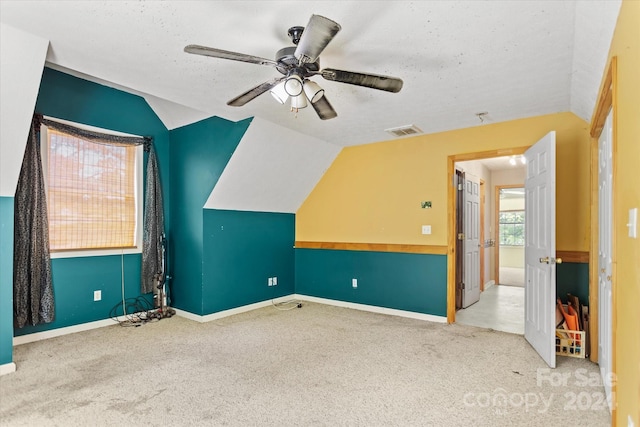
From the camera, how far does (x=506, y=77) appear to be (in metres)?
2.72

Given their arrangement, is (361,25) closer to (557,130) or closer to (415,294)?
(557,130)

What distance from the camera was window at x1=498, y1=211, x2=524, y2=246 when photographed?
10.6m

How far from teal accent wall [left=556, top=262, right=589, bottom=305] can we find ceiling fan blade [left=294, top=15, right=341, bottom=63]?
127 inches

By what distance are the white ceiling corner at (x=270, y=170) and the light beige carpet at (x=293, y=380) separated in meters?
1.68

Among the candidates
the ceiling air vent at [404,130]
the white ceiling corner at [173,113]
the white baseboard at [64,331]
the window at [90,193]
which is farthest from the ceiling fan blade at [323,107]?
the white baseboard at [64,331]

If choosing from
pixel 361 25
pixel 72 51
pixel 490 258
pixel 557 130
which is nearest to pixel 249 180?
pixel 72 51

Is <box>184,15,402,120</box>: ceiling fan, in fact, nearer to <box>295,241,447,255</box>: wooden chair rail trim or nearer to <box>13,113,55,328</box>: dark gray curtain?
<box>13,113,55,328</box>: dark gray curtain

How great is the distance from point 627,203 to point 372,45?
5.38 ft

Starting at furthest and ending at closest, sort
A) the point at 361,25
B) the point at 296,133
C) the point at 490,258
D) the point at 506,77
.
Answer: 1. the point at 490,258
2. the point at 296,133
3. the point at 506,77
4. the point at 361,25

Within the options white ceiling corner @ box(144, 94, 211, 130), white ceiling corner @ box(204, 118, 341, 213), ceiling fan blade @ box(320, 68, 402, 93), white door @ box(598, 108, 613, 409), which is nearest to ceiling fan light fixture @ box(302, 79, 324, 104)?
ceiling fan blade @ box(320, 68, 402, 93)

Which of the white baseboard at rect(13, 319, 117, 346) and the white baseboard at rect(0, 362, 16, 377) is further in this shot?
the white baseboard at rect(13, 319, 117, 346)

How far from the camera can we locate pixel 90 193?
394cm

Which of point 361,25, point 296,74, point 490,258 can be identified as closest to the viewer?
point 361,25

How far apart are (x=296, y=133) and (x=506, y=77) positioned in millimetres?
2412
